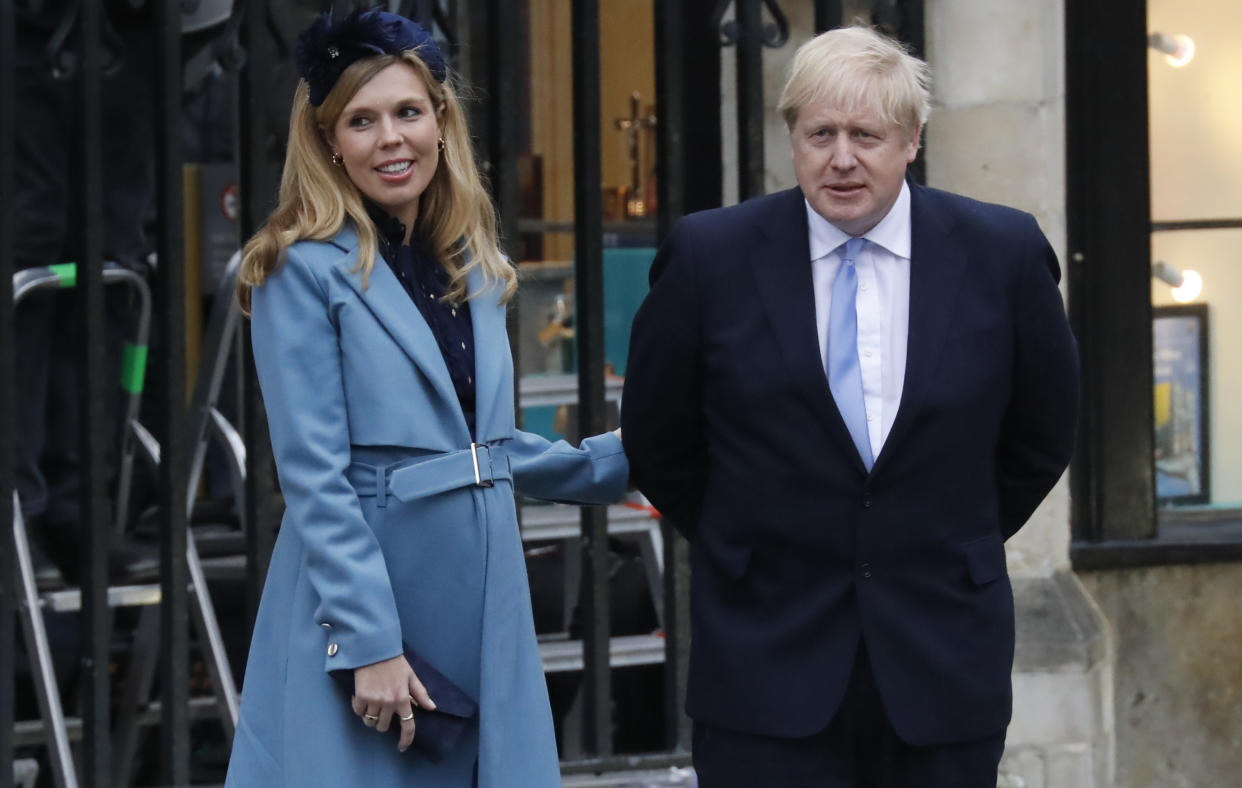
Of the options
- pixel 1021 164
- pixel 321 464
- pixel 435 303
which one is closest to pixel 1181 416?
pixel 1021 164

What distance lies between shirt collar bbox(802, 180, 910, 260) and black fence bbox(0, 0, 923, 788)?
1.48m

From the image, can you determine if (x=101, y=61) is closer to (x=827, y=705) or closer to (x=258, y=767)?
(x=258, y=767)

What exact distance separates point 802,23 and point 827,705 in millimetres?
2284

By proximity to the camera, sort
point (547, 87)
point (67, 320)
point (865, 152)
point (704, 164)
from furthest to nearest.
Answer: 1. point (547, 87)
2. point (67, 320)
3. point (704, 164)
4. point (865, 152)

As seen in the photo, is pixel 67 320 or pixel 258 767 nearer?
pixel 258 767

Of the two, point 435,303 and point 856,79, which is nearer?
point 856,79

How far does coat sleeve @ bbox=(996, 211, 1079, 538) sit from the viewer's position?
9.65 feet

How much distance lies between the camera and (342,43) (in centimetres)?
294

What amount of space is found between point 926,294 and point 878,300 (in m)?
0.07

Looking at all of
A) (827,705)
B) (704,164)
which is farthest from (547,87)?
(827,705)

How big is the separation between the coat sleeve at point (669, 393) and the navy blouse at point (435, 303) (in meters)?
0.27

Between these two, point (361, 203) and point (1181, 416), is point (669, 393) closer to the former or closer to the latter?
point (361, 203)

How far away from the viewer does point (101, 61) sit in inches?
164

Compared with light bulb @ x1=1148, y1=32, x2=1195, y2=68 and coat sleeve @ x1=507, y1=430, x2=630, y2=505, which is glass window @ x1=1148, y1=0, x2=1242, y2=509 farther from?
coat sleeve @ x1=507, y1=430, x2=630, y2=505
